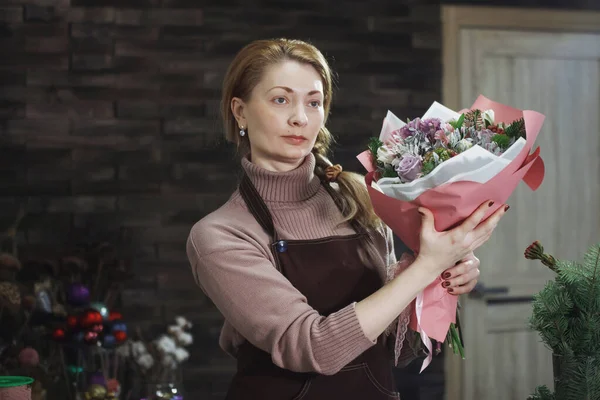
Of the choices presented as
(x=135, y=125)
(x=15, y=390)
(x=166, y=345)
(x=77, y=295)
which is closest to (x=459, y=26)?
(x=135, y=125)

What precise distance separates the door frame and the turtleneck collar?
2.44m

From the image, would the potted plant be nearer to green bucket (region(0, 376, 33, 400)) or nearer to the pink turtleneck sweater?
the pink turtleneck sweater

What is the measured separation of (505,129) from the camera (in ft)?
4.99

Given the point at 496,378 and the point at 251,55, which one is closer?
the point at 251,55

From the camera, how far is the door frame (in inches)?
162

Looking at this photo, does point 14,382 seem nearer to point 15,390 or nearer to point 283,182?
point 15,390

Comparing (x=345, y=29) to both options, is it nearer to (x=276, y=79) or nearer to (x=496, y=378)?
(x=496, y=378)

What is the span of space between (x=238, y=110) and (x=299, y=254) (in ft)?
1.20

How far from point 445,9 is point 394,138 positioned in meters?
2.77

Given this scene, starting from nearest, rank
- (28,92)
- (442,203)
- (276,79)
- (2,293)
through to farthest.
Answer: (442,203) < (276,79) < (2,293) < (28,92)

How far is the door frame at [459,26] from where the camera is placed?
13.5 ft

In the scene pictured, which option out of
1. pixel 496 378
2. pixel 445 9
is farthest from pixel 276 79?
pixel 496 378

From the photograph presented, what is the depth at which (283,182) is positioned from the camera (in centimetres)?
179

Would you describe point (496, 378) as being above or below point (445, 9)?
below
